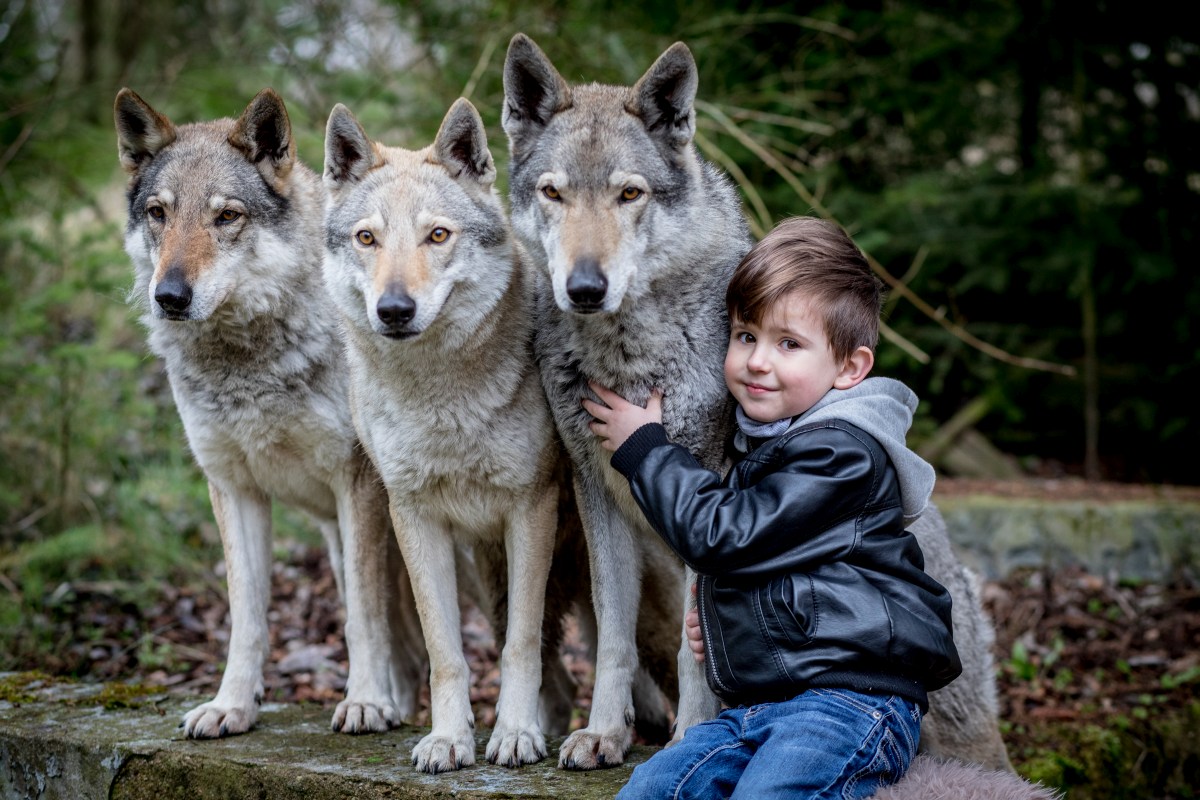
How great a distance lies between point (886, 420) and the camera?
2900 mm

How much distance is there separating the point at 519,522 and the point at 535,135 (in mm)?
1407

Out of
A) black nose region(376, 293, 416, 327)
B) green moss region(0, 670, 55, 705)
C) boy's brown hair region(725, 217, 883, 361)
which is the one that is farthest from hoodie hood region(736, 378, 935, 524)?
green moss region(0, 670, 55, 705)

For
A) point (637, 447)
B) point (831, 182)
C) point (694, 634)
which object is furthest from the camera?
point (831, 182)

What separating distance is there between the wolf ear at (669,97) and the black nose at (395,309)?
105 cm

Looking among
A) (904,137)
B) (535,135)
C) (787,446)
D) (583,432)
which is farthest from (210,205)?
(904,137)

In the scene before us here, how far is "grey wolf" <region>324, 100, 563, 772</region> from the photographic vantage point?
3.32 m

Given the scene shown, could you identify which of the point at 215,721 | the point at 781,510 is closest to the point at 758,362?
the point at 781,510

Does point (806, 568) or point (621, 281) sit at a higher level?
point (621, 281)

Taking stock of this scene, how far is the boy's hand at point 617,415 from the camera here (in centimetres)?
317

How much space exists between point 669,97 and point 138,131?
218cm

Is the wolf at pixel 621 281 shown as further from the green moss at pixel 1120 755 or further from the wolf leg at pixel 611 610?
the green moss at pixel 1120 755

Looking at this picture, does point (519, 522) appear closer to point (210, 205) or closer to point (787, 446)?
point (787, 446)

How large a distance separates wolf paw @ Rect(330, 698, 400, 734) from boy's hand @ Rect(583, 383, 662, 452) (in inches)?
54.6

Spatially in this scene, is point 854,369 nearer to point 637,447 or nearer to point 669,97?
Answer: point 637,447
